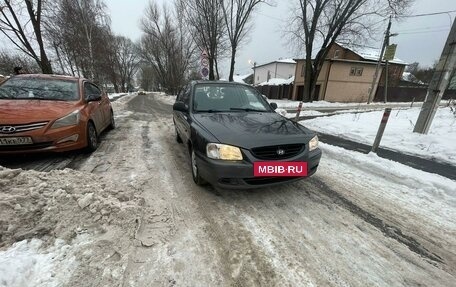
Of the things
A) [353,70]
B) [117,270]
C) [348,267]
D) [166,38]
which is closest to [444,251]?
[348,267]

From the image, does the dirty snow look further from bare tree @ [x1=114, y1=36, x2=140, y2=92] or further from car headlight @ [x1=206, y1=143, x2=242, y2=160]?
bare tree @ [x1=114, y1=36, x2=140, y2=92]

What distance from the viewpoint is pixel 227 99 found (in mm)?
4445

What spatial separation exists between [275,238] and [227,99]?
2.67 m

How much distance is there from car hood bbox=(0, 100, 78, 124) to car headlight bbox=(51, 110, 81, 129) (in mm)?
67

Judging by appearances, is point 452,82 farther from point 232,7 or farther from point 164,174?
point 232,7

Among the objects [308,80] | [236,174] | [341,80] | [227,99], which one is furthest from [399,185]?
[341,80]

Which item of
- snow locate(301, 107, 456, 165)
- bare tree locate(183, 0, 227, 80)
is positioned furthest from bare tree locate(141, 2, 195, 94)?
→ snow locate(301, 107, 456, 165)

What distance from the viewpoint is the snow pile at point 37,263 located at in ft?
6.04

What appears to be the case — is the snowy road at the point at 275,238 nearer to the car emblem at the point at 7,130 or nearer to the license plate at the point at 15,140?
the license plate at the point at 15,140

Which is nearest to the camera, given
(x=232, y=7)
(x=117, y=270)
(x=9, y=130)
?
(x=117, y=270)

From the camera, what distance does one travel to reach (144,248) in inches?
90.6

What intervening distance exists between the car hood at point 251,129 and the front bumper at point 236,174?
0.73 ft

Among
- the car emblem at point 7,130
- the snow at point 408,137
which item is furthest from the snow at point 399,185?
the car emblem at point 7,130

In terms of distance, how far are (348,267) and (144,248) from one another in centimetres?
187
